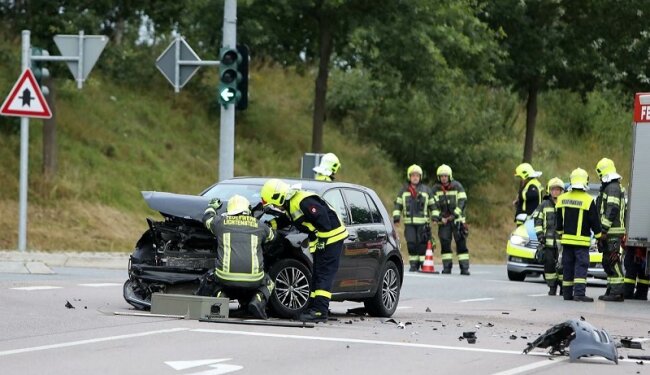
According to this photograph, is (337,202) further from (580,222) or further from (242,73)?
(242,73)

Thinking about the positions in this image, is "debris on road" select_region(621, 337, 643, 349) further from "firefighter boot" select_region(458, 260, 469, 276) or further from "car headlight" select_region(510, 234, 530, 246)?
"firefighter boot" select_region(458, 260, 469, 276)

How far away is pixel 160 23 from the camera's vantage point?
29.4 m

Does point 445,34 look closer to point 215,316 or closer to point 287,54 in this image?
point 287,54

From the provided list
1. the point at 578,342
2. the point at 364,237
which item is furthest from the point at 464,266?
the point at 578,342

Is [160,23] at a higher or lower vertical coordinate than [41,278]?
higher

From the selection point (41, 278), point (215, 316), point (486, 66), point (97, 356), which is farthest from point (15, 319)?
point (486, 66)

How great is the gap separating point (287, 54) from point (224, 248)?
61.1 feet

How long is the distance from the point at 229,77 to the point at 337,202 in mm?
7410

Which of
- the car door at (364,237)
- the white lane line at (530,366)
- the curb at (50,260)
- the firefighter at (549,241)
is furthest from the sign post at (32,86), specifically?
the white lane line at (530,366)

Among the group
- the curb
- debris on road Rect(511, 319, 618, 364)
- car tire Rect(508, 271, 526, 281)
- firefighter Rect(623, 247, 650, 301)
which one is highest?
debris on road Rect(511, 319, 618, 364)

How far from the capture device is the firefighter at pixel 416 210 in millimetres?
26172

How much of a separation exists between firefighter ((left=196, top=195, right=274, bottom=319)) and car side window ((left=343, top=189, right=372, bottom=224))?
182cm

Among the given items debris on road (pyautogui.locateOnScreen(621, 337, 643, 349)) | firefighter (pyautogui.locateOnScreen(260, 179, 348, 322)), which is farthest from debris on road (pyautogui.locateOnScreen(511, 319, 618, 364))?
firefighter (pyautogui.locateOnScreen(260, 179, 348, 322))

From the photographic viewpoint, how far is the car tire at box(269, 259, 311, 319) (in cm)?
1529
